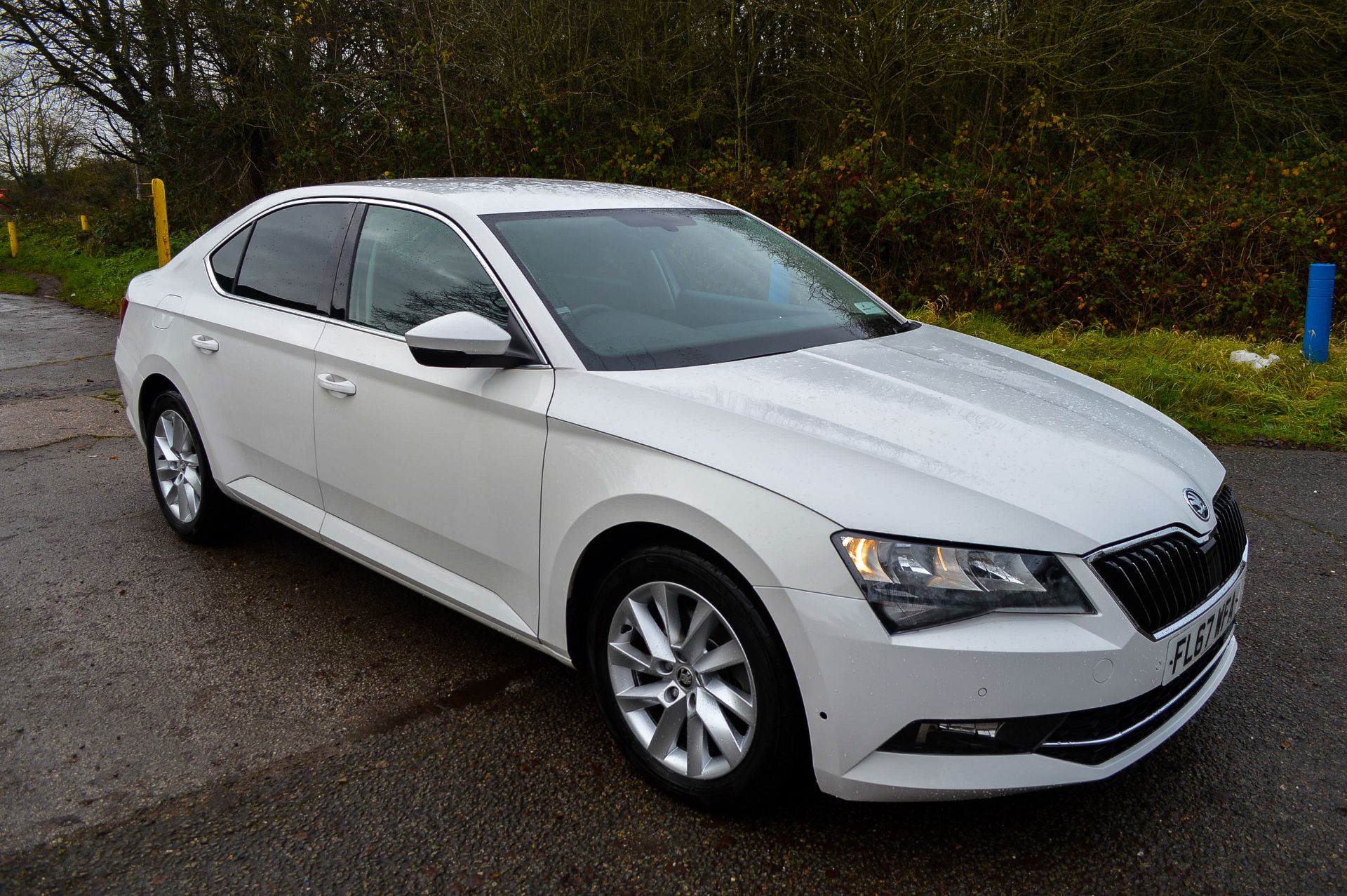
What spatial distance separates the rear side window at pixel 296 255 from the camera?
3.73 m

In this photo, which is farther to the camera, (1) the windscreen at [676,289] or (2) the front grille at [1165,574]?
(1) the windscreen at [676,289]

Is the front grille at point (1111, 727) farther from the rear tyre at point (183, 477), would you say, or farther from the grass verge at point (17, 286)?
the grass verge at point (17, 286)

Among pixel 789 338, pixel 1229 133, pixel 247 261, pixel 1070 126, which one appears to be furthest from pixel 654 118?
pixel 789 338

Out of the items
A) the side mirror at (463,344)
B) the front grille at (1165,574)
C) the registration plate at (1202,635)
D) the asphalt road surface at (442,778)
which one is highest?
the side mirror at (463,344)

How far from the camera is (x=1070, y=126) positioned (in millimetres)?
10539

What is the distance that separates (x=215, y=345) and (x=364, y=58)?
38.9ft

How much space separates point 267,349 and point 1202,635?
318 centimetres

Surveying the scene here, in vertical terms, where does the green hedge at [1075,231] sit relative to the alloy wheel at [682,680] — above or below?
above

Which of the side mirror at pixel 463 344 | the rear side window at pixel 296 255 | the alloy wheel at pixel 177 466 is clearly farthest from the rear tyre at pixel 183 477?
the side mirror at pixel 463 344

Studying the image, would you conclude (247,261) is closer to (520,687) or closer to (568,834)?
(520,687)

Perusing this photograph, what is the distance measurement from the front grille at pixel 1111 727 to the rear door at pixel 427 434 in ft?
4.63

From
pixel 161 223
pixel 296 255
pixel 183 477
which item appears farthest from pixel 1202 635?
pixel 161 223

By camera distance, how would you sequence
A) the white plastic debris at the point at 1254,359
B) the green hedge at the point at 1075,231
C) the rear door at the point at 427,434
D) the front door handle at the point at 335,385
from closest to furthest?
the rear door at the point at 427,434 < the front door handle at the point at 335,385 < the white plastic debris at the point at 1254,359 < the green hedge at the point at 1075,231

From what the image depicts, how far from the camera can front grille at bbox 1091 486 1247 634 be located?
7.49ft
